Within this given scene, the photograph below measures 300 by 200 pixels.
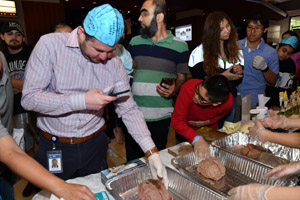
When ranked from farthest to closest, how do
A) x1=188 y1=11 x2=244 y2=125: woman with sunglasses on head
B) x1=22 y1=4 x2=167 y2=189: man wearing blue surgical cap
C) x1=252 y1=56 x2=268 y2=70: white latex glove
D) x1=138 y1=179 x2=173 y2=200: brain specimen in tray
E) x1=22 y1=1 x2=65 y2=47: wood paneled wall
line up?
1. x1=22 y1=1 x2=65 y2=47: wood paneled wall
2. x1=252 y1=56 x2=268 y2=70: white latex glove
3. x1=188 y1=11 x2=244 y2=125: woman with sunglasses on head
4. x1=22 y1=4 x2=167 y2=189: man wearing blue surgical cap
5. x1=138 y1=179 x2=173 y2=200: brain specimen in tray

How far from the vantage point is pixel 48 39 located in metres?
1.27

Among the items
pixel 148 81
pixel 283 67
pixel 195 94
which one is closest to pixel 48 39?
pixel 148 81

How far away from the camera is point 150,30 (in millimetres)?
2182

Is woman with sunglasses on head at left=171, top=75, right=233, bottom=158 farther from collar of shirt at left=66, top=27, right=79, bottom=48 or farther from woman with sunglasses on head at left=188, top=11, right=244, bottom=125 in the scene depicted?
collar of shirt at left=66, top=27, right=79, bottom=48

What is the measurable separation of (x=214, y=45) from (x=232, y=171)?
141cm

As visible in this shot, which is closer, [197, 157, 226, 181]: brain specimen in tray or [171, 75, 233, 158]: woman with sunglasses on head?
[197, 157, 226, 181]: brain specimen in tray

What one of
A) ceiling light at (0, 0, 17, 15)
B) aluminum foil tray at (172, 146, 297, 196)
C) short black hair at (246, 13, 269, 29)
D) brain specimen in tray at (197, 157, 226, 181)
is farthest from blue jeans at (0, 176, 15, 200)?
ceiling light at (0, 0, 17, 15)

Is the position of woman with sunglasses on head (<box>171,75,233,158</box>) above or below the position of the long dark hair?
below

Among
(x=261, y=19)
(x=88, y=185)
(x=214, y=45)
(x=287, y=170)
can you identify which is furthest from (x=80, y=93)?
(x=261, y=19)

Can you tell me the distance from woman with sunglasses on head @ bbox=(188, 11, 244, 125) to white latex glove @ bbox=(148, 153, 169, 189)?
1.32 m

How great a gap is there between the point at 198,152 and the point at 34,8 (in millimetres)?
6902

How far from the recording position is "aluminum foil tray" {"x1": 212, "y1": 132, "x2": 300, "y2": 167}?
1480 millimetres

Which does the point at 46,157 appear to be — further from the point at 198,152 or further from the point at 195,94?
the point at 195,94

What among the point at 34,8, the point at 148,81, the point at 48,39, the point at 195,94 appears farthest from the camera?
the point at 34,8
